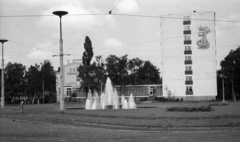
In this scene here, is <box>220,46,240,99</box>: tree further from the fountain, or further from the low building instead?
the fountain

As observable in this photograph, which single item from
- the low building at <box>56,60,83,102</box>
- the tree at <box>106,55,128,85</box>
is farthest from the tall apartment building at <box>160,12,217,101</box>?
the low building at <box>56,60,83,102</box>

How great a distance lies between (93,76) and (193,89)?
79.1 ft

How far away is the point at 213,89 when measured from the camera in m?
79.7

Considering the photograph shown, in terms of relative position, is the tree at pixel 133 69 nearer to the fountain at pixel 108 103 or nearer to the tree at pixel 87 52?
the tree at pixel 87 52

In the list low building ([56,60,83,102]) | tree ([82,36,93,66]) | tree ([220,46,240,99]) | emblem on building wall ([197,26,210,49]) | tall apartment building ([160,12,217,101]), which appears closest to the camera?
tree ([82,36,93,66])

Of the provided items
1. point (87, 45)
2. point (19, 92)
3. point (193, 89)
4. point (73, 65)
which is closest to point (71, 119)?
point (87, 45)

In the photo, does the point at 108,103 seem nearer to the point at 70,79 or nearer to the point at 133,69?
the point at 133,69

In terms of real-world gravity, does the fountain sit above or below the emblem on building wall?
below

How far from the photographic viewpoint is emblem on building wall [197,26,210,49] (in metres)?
80.6

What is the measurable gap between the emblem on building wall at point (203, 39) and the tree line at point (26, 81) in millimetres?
41280

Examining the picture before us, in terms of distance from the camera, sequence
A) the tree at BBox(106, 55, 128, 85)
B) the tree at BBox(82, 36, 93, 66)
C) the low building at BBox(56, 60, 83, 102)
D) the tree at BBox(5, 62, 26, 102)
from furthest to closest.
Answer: the low building at BBox(56, 60, 83, 102)
the tree at BBox(5, 62, 26, 102)
the tree at BBox(106, 55, 128, 85)
the tree at BBox(82, 36, 93, 66)

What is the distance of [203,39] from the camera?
3191 inches

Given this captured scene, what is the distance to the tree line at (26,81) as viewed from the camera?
290 ft

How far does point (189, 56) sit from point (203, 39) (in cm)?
521
